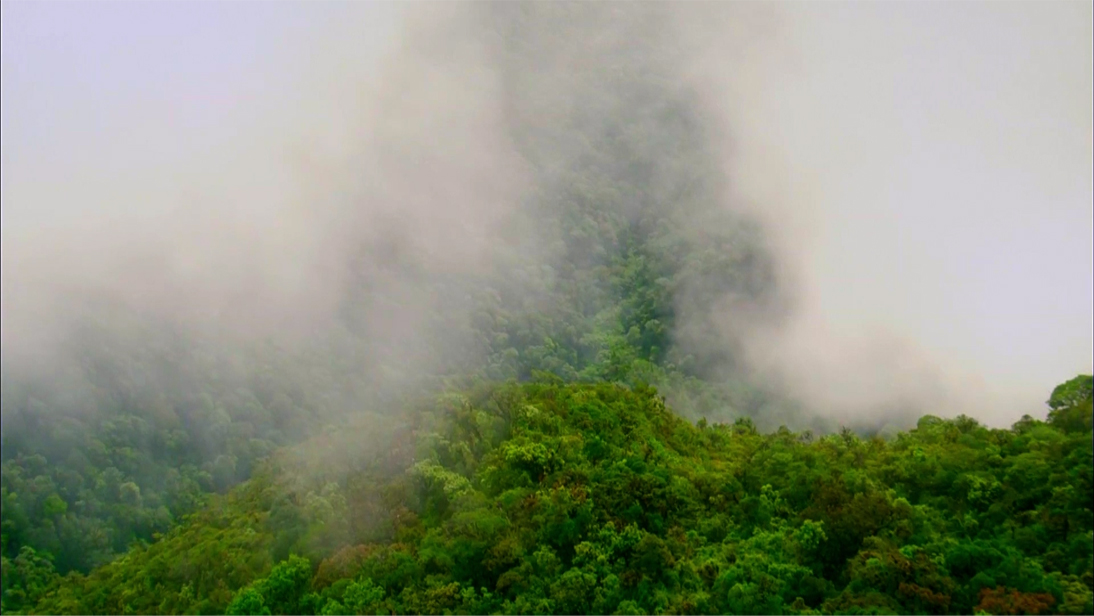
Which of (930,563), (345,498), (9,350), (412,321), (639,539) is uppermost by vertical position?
(412,321)

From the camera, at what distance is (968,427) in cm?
3497

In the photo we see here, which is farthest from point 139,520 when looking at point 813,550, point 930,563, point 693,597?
point 930,563

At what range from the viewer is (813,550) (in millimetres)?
27672

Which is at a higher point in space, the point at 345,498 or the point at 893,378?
the point at 893,378

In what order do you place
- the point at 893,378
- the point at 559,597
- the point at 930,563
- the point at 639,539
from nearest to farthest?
the point at 930,563 → the point at 559,597 → the point at 639,539 → the point at 893,378

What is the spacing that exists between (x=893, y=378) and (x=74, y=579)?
40.4 m

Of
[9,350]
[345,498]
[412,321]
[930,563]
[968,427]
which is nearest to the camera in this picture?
[930,563]

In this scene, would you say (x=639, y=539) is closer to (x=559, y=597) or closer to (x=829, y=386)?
(x=559, y=597)

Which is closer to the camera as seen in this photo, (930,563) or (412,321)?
(930,563)

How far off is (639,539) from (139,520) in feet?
60.3

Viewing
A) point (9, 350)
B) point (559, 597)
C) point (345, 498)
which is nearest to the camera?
point (559, 597)

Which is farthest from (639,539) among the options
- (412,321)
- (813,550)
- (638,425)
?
(412,321)

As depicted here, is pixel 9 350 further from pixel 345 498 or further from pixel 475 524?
pixel 475 524

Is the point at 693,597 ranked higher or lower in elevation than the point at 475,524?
lower
